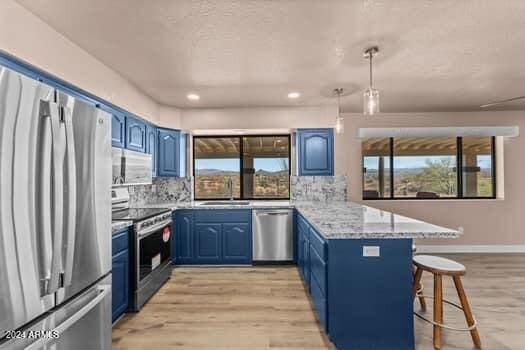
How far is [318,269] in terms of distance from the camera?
Result: 2.21 metres

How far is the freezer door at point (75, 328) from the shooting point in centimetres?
104

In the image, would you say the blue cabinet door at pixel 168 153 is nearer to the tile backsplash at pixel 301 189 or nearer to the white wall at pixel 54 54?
the tile backsplash at pixel 301 189

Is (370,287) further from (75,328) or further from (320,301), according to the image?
(75,328)

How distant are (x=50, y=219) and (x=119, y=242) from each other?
1.34m

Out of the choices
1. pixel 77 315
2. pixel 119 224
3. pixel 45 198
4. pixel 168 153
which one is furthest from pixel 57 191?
pixel 168 153

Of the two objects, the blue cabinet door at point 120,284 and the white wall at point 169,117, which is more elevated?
the white wall at point 169,117

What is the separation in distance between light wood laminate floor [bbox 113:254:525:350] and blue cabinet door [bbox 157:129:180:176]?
5.10 feet

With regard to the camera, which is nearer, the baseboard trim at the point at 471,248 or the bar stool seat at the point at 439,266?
the bar stool seat at the point at 439,266

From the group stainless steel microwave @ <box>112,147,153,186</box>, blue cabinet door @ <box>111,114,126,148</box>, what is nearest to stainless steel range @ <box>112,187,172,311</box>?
stainless steel microwave @ <box>112,147,153,186</box>

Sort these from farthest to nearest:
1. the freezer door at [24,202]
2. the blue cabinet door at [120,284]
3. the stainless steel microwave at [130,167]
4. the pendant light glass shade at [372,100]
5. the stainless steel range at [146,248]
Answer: the stainless steel microwave at [130,167] < the stainless steel range at [146,248] < the blue cabinet door at [120,284] < the pendant light glass shade at [372,100] < the freezer door at [24,202]

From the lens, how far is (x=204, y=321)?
7.85 ft

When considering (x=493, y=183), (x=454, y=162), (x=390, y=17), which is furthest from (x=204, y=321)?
(x=493, y=183)

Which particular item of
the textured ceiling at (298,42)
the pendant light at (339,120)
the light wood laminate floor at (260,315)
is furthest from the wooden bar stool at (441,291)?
the textured ceiling at (298,42)

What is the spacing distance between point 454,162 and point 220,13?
467 centimetres
